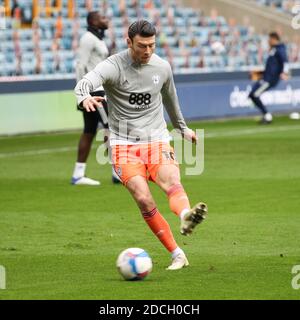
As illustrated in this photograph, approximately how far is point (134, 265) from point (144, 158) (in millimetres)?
1171

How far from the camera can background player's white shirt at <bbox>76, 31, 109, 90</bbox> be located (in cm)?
1642

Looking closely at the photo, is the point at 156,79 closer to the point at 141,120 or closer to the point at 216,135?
the point at 141,120

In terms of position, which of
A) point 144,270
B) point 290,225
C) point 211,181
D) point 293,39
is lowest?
point 293,39

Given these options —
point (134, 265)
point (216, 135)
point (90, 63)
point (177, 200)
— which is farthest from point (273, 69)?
point (134, 265)

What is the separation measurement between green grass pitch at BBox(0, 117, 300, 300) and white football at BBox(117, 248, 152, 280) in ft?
A: 0.34

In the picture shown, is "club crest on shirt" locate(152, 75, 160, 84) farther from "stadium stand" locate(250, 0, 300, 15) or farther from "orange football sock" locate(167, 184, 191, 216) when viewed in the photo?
"stadium stand" locate(250, 0, 300, 15)

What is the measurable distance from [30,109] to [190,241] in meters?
13.4

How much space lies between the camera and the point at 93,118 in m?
16.5

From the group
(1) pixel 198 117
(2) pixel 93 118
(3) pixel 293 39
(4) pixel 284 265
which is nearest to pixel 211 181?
(2) pixel 93 118

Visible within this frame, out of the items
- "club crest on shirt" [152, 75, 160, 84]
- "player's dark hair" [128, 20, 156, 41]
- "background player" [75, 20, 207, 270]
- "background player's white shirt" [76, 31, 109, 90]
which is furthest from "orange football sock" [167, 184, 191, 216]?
"background player's white shirt" [76, 31, 109, 90]

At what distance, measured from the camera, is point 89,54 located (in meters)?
16.5

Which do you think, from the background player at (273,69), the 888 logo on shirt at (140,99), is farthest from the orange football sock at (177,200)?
the background player at (273,69)

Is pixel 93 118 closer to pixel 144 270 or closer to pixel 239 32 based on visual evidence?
pixel 144 270

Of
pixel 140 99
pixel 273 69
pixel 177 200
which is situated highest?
pixel 140 99
